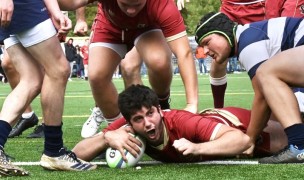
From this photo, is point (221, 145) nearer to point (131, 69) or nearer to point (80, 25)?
point (80, 25)

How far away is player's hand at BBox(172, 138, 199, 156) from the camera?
5.47 meters

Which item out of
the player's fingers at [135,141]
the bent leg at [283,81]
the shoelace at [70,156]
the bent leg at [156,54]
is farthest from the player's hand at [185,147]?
the bent leg at [156,54]

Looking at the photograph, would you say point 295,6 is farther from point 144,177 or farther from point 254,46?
point 144,177

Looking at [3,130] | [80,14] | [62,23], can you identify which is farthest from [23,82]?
[80,14]

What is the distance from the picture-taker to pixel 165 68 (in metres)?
7.55

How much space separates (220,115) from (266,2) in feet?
8.51

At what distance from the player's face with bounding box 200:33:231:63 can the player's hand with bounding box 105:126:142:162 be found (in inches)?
37.1

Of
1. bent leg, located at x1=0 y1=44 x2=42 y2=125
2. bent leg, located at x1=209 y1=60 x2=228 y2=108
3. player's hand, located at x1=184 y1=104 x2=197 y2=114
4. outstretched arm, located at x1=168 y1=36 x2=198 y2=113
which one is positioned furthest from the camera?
bent leg, located at x1=209 y1=60 x2=228 y2=108

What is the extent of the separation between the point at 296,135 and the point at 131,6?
2.12 m

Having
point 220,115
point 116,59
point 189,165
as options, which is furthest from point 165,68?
point 189,165

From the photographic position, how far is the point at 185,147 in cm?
548

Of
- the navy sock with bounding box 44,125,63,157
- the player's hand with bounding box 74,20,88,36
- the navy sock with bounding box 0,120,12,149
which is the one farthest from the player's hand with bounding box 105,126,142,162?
the player's hand with bounding box 74,20,88,36

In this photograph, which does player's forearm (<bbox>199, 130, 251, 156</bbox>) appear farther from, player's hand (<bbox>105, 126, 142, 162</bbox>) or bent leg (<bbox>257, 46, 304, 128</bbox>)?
player's hand (<bbox>105, 126, 142, 162</bbox>)

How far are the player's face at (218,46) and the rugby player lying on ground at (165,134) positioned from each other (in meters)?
0.53
